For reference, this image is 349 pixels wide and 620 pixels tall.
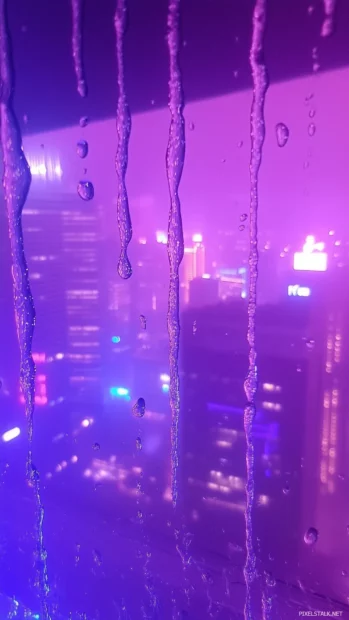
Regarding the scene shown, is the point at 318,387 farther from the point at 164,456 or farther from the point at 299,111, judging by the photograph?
the point at 299,111

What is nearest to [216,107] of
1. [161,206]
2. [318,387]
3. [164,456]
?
[161,206]

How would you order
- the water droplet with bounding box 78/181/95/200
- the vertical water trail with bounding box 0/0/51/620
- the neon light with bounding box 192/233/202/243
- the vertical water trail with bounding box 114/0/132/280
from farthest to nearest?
the neon light with bounding box 192/233/202/243 → the water droplet with bounding box 78/181/95/200 → the vertical water trail with bounding box 114/0/132/280 → the vertical water trail with bounding box 0/0/51/620

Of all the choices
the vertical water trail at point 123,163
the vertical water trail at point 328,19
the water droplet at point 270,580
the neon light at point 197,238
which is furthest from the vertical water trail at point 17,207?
the water droplet at point 270,580

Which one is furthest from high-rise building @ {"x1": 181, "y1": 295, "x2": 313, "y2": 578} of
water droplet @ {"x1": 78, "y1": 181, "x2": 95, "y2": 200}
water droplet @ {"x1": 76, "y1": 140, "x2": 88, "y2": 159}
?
water droplet @ {"x1": 76, "y1": 140, "x2": 88, "y2": 159}

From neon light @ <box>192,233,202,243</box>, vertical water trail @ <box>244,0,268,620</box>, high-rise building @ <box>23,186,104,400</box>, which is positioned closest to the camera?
vertical water trail @ <box>244,0,268,620</box>

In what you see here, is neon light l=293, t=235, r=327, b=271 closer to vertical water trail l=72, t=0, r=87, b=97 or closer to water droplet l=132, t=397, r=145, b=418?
water droplet l=132, t=397, r=145, b=418

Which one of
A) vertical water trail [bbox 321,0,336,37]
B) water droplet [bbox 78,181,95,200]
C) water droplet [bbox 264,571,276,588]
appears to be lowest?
water droplet [bbox 264,571,276,588]

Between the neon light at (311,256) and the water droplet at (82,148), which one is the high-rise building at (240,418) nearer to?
the neon light at (311,256)
